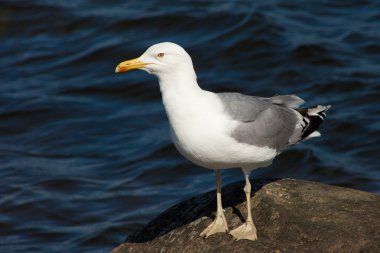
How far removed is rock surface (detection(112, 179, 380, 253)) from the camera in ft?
19.9

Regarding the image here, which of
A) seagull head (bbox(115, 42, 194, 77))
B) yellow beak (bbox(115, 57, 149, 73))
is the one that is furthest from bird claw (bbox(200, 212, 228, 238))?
yellow beak (bbox(115, 57, 149, 73))

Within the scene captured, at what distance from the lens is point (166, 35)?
14.7m

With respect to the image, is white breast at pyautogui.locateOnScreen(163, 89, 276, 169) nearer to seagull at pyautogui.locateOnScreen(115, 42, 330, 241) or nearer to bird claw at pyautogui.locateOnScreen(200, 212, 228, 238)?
seagull at pyautogui.locateOnScreen(115, 42, 330, 241)

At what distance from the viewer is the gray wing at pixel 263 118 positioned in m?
6.35

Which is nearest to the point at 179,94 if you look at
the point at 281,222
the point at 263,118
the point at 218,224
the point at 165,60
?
the point at 165,60

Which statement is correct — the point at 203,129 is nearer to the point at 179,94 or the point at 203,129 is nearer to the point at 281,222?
the point at 179,94

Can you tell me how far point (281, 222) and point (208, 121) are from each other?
39.2 inches

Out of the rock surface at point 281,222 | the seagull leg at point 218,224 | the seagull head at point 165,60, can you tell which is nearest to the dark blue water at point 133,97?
the rock surface at point 281,222

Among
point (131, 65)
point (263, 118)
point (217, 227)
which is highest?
point (131, 65)

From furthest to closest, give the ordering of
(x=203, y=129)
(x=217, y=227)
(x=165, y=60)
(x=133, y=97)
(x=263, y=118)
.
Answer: (x=133, y=97) < (x=263, y=118) < (x=217, y=227) < (x=165, y=60) < (x=203, y=129)

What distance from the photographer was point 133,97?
1322 cm

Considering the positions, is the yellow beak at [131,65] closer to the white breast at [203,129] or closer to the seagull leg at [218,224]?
the white breast at [203,129]

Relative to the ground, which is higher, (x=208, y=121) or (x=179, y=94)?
(x=179, y=94)

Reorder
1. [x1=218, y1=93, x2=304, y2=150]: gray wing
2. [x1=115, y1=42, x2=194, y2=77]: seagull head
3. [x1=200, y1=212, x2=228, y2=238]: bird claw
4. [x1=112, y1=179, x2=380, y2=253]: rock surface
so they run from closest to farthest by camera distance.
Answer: [x1=112, y1=179, x2=380, y2=253]: rock surface → [x1=115, y1=42, x2=194, y2=77]: seagull head → [x1=218, y1=93, x2=304, y2=150]: gray wing → [x1=200, y1=212, x2=228, y2=238]: bird claw
